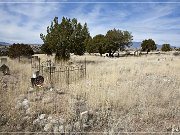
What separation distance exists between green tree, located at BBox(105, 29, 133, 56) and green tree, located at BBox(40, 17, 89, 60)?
19060 mm

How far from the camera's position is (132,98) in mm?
9484

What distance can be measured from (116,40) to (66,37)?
24.0 metres

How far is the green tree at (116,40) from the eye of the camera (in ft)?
162

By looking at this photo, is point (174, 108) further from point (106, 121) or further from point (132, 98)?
point (106, 121)

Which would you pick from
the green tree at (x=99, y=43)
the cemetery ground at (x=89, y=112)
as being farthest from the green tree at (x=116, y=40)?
the cemetery ground at (x=89, y=112)

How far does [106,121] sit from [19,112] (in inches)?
104

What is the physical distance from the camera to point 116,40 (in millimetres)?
51375

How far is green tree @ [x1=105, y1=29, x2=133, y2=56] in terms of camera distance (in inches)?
1949

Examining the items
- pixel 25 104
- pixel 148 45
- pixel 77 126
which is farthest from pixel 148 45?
pixel 77 126

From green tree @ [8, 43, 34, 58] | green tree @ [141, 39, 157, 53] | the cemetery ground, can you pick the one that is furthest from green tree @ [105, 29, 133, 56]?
the cemetery ground

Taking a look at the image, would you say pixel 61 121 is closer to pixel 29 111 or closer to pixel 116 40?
pixel 29 111

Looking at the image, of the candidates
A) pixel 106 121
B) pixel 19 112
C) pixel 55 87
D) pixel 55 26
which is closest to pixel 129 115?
pixel 106 121

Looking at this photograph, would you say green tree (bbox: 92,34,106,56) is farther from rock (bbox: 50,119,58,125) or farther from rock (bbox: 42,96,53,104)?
rock (bbox: 50,119,58,125)

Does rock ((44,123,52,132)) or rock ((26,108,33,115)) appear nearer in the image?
rock ((44,123,52,132))
